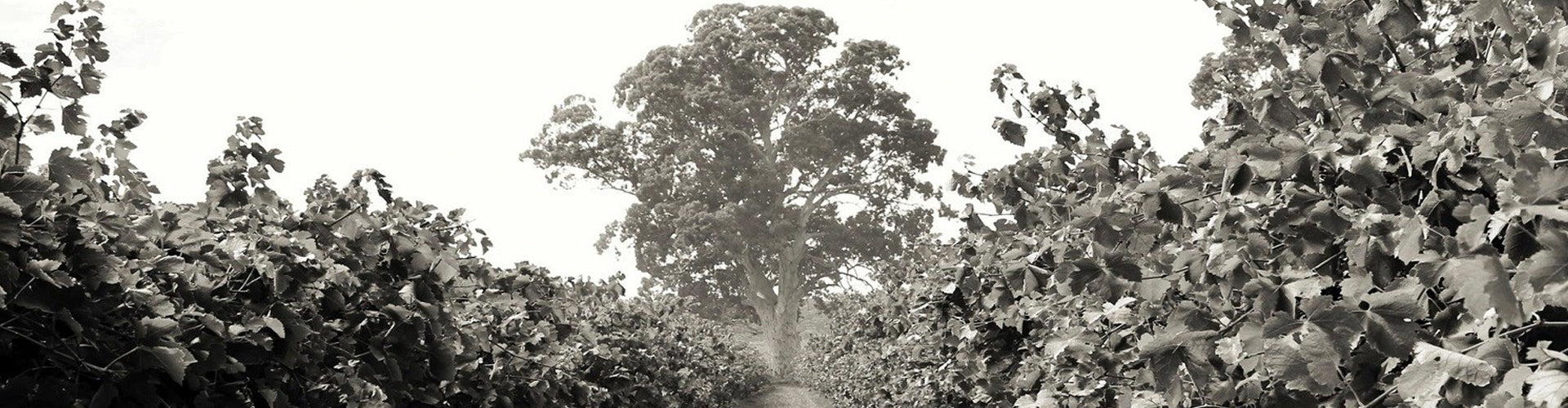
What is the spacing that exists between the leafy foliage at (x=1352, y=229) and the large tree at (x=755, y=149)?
26.6 meters

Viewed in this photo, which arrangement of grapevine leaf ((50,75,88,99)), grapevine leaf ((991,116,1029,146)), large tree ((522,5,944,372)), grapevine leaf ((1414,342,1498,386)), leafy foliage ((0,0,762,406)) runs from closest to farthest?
1. grapevine leaf ((1414,342,1498,386))
2. leafy foliage ((0,0,762,406))
3. grapevine leaf ((50,75,88,99))
4. grapevine leaf ((991,116,1029,146))
5. large tree ((522,5,944,372))

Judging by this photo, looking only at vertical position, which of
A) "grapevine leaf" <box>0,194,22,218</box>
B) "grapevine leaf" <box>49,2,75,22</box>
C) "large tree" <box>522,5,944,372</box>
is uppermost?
"large tree" <box>522,5,944,372</box>

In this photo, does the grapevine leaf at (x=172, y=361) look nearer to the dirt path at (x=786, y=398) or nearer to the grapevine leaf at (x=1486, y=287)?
the grapevine leaf at (x=1486, y=287)

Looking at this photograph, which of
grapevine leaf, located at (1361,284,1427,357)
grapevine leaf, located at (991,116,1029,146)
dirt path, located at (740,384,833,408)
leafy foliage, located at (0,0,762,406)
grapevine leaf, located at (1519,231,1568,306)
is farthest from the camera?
dirt path, located at (740,384,833,408)

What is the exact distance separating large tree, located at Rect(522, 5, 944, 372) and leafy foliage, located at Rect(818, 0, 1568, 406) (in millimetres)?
26595

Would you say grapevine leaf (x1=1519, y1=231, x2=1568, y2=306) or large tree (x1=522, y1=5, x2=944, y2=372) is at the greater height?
large tree (x1=522, y1=5, x2=944, y2=372)

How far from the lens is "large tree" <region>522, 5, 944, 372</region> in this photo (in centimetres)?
3011

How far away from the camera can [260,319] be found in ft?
9.09

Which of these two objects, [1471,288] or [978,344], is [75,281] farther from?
[978,344]

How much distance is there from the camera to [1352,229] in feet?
6.25

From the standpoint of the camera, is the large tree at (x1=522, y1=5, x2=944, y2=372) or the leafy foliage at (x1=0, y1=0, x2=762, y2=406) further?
the large tree at (x1=522, y1=5, x2=944, y2=372)

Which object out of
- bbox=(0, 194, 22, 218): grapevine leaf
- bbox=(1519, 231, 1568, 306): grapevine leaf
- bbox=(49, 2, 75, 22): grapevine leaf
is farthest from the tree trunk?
bbox=(1519, 231, 1568, 306): grapevine leaf

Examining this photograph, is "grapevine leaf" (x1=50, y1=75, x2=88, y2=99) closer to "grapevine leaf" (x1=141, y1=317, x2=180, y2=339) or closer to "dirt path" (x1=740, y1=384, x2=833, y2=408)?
"grapevine leaf" (x1=141, y1=317, x2=180, y2=339)

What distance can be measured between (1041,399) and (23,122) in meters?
3.43
